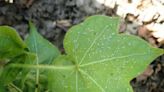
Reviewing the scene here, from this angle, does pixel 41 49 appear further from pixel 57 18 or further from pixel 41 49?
pixel 57 18

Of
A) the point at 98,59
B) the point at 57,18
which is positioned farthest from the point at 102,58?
the point at 57,18

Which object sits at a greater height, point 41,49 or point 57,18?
point 41,49

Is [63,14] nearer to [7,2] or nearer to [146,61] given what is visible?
[7,2]

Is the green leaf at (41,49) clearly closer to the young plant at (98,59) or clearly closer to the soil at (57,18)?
the young plant at (98,59)

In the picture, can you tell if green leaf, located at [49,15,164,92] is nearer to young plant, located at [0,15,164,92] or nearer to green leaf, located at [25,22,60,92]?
young plant, located at [0,15,164,92]

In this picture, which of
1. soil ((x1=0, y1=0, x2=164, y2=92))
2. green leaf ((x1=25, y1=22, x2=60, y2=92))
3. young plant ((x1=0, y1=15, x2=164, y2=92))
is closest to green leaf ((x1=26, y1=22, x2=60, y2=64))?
green leaf ((x1=25, y1=22, x2=60, y2=92))

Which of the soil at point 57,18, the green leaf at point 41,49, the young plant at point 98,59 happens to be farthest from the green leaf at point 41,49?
the soil at point 57,18
